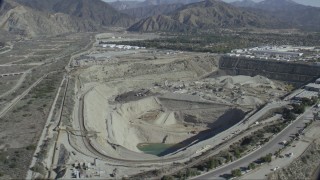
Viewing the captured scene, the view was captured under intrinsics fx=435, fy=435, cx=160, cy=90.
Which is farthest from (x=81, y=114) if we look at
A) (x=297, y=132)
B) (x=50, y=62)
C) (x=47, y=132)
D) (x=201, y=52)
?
(x=201, y=52)

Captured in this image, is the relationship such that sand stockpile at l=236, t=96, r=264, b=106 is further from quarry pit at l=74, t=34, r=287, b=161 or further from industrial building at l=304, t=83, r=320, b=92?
industrial building at l=304, t=83, r=320, b=92

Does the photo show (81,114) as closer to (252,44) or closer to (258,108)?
(258,108)

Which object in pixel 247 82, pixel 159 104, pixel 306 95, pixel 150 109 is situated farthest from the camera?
pixel 247 82

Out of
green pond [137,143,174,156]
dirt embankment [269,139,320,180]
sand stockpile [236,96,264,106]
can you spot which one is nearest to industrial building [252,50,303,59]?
sand stockpile [236,96,264,106]

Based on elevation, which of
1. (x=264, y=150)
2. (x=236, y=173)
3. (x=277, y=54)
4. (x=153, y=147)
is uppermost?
(x=277, y=54)

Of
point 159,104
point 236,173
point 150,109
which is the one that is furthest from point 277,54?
point 236,173

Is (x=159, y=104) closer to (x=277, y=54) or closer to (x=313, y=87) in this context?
(x=313, y=87)
